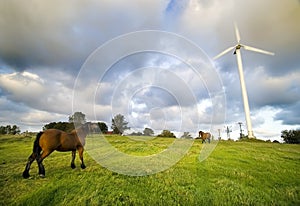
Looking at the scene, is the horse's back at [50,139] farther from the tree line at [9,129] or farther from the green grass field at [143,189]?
the tree line at [9,129]

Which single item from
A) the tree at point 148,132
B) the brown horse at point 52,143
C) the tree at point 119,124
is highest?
the tree at point 119,124

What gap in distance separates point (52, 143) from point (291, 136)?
91.0 m

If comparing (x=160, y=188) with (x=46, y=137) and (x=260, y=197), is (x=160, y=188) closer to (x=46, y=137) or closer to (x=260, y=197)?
(x=260, y=197)

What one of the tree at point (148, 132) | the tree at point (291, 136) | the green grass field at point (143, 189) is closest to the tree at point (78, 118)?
the green grass field at point (143, 189)

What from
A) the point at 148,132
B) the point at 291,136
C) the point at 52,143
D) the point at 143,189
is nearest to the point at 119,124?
the point at 148,132

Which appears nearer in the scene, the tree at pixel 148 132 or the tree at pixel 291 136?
the tree at pixel 148 132

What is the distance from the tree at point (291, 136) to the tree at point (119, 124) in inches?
3328

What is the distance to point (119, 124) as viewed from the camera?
10484mm

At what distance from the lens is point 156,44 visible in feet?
35.4

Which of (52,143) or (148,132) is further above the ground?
(148,132)

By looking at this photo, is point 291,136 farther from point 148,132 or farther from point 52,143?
point 52,143

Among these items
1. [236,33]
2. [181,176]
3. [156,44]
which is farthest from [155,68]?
[236,33]

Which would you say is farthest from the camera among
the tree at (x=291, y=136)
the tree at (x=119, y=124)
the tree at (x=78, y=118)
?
the tree at (x=291, y=136)

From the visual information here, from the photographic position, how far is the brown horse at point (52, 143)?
9.23 meters
